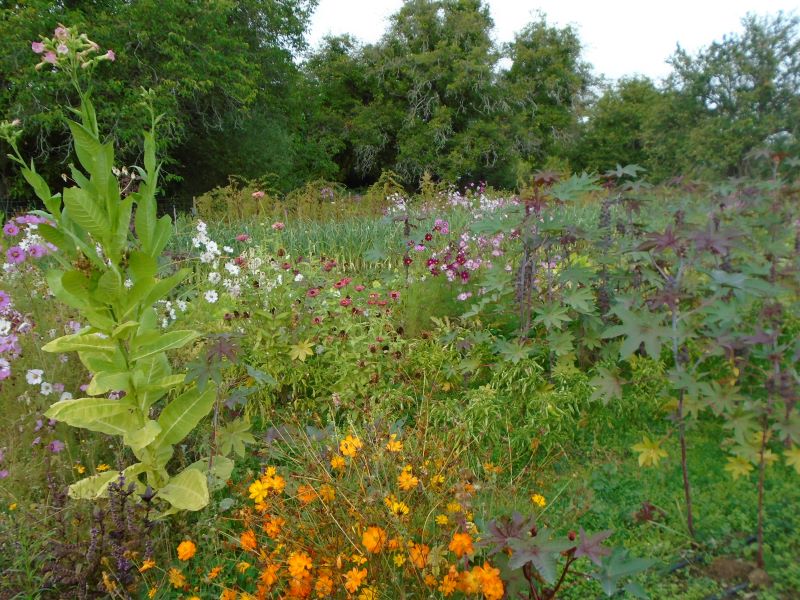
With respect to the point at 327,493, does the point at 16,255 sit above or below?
above

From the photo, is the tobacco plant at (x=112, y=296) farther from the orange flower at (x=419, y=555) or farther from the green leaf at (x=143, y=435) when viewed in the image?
the orange flower at (x=419, y=555)

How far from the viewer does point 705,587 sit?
186 centimetres

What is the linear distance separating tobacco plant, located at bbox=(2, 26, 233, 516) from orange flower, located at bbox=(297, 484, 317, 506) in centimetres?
43

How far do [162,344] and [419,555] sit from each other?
1.23m

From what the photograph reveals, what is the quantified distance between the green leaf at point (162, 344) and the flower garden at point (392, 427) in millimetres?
11

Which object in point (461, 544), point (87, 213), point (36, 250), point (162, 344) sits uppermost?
point (87, 213)

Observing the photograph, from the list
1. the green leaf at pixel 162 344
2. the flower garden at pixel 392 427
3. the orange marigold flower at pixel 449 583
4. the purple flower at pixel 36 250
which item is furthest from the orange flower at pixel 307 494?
the purple flower at pixel 36 250

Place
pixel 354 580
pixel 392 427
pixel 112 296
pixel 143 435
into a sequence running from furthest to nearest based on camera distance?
pixel 392 427, pixel 143 435, pixel 112 296, pixel 354 580

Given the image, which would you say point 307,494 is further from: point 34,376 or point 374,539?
point 34,376

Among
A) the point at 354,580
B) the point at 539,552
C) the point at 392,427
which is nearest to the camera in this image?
the point at 539,552

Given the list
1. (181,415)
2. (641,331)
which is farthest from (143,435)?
(641,331)

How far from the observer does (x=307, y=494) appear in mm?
1926

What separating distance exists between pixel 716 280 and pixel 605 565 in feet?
3.73

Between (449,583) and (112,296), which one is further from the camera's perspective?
(112,296)
